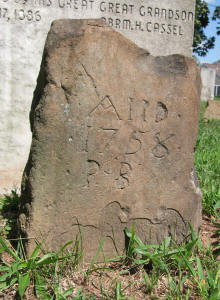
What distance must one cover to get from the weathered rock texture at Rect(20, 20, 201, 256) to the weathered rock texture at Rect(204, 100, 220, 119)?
6.16 meters

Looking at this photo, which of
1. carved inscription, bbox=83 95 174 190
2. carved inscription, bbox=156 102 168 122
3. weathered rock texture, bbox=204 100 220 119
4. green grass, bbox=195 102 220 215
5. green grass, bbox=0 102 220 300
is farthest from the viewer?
weathered rock texture, bbox=204 100 220 119

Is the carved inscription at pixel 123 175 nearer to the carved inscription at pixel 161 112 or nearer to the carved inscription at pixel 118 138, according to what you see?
the carved inscription at pixel 118 138

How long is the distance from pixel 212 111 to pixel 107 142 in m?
6.79

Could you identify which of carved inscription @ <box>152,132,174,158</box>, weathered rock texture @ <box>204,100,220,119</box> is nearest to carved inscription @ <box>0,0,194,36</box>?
carved inscription @ <box>152,132,174,158</box>

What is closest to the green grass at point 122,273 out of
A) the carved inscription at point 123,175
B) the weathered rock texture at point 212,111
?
the carved inscription at point 123,175

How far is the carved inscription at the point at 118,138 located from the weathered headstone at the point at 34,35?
167 cm

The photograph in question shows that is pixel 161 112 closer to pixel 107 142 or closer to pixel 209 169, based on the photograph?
pixel 107 142

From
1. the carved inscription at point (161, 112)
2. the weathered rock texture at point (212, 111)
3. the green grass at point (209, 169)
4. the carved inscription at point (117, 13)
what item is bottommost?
the green grass at point (209, 169)

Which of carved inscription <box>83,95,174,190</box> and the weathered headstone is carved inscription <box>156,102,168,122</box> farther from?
the weathered headstone

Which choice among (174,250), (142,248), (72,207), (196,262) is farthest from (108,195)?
(196,262)

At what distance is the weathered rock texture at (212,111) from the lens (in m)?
7.97

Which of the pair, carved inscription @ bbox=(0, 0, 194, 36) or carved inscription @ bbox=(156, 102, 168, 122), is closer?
carved inscription @ bbox=(156, 102, 168, 122)

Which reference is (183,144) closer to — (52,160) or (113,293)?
(52,160)

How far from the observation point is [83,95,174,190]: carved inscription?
190 centimetres
